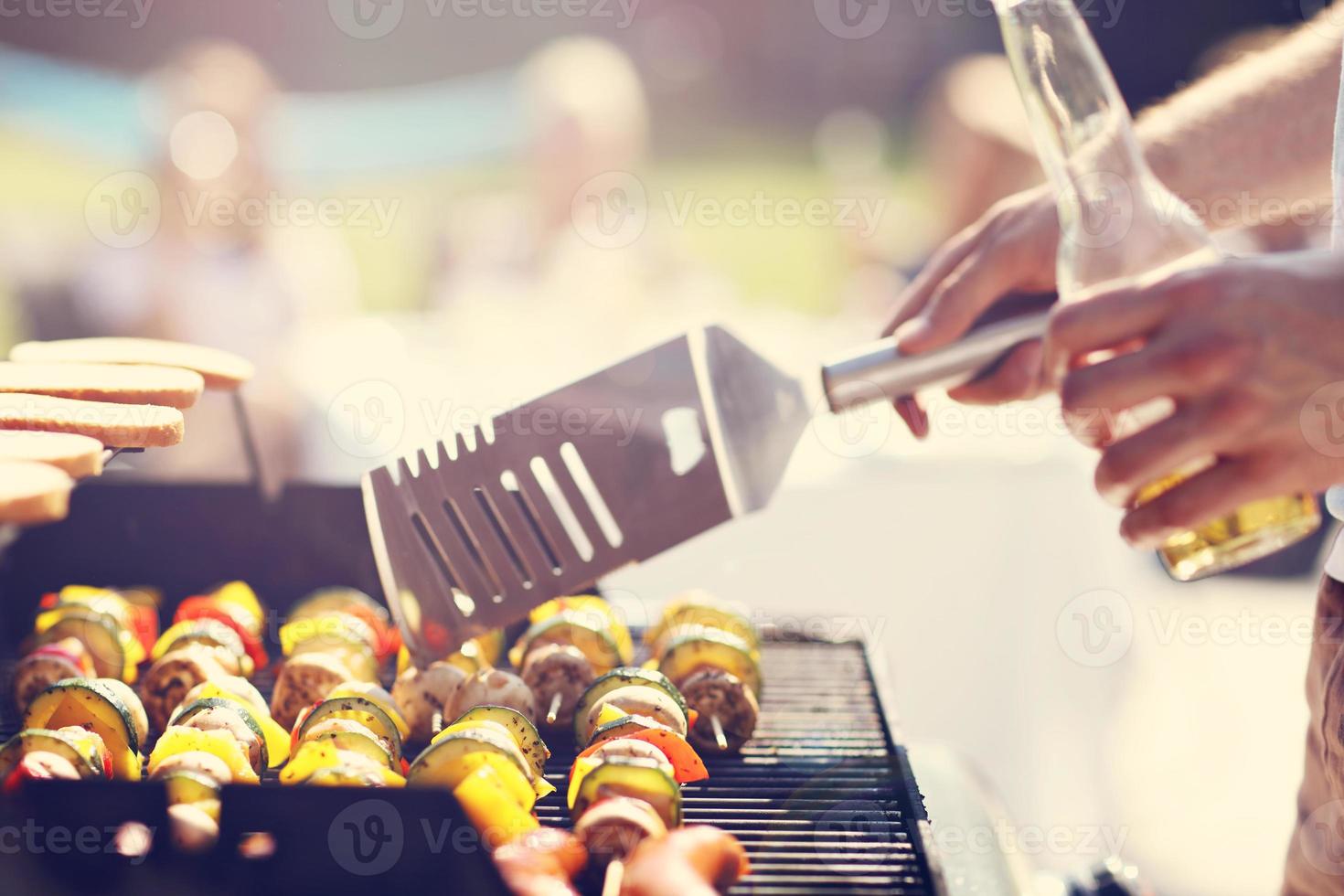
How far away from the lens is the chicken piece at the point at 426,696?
1740 mm

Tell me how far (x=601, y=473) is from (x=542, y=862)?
633 mm

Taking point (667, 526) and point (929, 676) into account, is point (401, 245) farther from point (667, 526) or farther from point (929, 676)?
point (667, 526)

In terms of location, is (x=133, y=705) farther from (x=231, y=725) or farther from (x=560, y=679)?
(x=560, y=679)

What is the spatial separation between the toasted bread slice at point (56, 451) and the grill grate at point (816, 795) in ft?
1.55

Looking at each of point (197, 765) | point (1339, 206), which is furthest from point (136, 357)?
point (1339, 206)

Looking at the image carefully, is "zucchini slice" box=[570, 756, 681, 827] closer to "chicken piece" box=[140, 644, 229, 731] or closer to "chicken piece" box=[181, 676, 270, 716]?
"chicken piece" box=[181, 676, 270, 716]

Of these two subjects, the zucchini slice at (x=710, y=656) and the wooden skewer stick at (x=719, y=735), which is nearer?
the wooden skewer stick at (x=719, y=735)

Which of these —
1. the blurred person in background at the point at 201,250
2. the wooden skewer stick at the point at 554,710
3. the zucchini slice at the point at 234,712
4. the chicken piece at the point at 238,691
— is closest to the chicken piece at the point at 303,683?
the chicken piece at the point at 238,691

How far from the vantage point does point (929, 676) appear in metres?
3.50

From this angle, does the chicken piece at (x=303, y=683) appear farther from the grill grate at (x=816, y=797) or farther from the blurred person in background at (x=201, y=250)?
the blurred person in background at (x=201, y=250)

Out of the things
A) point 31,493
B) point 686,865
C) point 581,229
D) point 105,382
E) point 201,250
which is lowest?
point 686,865

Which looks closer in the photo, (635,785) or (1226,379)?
(1226,379)

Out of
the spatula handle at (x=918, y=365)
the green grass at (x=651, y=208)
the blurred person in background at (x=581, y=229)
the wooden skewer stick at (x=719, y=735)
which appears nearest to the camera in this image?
the spatula handle at (x=918, y=365)

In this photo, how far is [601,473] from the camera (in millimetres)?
1690
